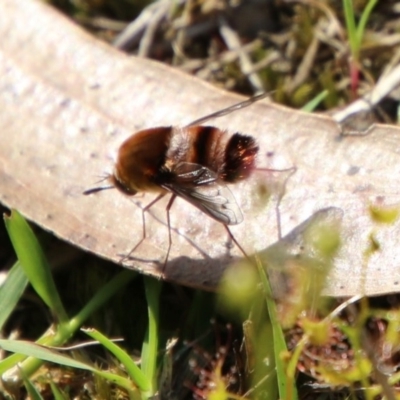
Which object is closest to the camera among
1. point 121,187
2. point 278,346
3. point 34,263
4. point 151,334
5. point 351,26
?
point 278,346

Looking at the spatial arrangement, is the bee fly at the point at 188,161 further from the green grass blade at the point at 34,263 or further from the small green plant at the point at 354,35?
the small green plant at the point at 354,35

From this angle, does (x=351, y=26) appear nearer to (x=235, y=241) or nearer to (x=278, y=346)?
(x=235, y=241)

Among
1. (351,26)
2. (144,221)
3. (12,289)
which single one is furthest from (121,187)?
(351,26)

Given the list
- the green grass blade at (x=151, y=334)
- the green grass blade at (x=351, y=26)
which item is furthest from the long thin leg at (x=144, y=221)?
the green grass blade at (x=351, y=26)

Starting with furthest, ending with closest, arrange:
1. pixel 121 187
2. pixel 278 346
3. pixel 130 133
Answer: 1. pixel 130 133
2. pixel 121 187
3. pixel 278 346

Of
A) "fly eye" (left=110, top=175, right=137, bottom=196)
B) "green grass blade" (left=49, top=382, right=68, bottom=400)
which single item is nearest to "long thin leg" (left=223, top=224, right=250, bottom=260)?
"fly eye" (left=110, top=175, right=137, bottom=196)

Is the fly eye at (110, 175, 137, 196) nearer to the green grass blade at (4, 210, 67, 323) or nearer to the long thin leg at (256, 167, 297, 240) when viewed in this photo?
the green grass blade at (4, 210, 67, 323)

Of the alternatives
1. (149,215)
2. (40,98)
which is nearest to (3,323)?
(149,215)
